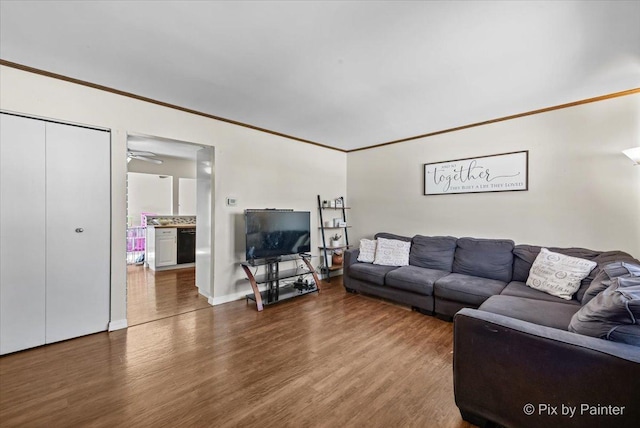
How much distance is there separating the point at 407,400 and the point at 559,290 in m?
1.90

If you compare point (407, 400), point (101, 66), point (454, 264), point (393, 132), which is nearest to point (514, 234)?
point (454, 264)

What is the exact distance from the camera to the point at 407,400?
178cm

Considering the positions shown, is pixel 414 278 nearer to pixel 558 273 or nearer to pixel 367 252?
pixel 367 252

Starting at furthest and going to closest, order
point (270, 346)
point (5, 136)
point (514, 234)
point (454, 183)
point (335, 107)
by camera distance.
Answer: point (454, 183), point (514, 234), point (335, 107), point (270, 346), point (5, 136)

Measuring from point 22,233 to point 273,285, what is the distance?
2661 millimetres

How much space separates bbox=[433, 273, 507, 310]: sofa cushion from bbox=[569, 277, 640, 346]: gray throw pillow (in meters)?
1.35

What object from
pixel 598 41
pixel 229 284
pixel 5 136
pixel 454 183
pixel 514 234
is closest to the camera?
pixel 598 41

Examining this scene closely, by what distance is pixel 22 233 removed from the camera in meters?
2.37

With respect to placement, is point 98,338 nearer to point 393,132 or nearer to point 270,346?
point 270,346

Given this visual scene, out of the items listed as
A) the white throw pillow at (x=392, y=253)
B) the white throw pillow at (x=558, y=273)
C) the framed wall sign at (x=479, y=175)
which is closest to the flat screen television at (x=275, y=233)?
the white throw pillow at (x=392, y=253)

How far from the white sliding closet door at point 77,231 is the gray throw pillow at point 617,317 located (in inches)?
153

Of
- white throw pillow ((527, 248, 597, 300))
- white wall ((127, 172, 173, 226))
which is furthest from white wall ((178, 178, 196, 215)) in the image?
white throw pillow ((527, 248, 597, 300))

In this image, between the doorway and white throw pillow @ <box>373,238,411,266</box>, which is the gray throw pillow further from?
the doorway

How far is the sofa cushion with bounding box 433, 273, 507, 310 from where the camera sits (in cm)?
280
